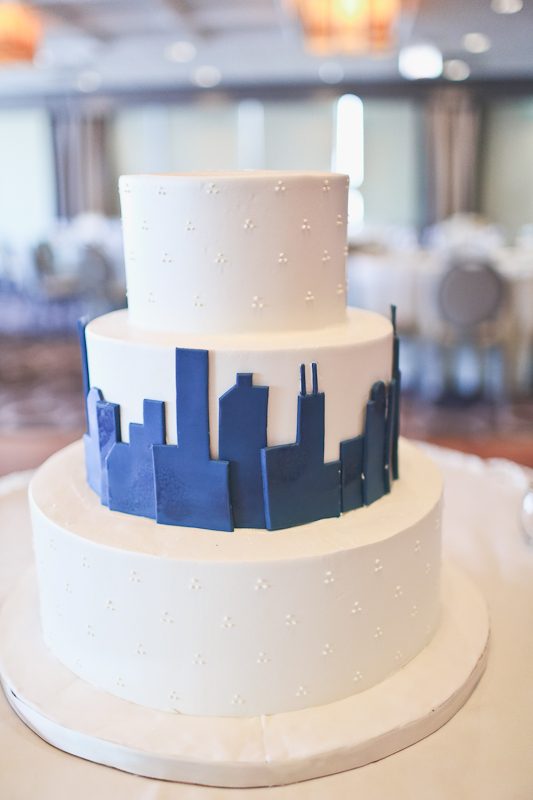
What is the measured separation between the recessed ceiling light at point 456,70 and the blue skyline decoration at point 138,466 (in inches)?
390

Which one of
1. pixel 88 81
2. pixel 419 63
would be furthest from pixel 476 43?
pixel 88 81

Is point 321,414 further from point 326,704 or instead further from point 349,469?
point 326,704

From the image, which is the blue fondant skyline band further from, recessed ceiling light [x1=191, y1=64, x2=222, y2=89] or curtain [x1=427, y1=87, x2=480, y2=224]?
curtain [x1=427, y1=87, x2=480, y2=224]

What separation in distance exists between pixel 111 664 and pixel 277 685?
1.15ft

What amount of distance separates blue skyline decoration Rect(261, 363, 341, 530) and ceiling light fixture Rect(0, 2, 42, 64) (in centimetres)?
593

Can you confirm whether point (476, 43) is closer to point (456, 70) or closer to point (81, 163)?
point (456, 70)

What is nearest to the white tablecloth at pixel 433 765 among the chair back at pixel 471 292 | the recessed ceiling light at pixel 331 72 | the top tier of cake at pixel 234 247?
the top tier of cake at pixel 234 247

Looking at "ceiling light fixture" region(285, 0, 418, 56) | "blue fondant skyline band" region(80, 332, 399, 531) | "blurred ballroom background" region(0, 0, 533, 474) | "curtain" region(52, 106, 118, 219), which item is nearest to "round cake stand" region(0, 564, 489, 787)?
"blue fondant skyline band" region(80, 332, 399, 531)

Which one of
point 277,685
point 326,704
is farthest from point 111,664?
point 326,704

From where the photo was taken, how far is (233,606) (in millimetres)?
1274

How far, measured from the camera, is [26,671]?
57.4 inches

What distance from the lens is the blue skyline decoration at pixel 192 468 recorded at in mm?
1327

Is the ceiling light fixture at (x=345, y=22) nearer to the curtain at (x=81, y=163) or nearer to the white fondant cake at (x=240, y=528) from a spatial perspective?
the white fondant cake at (x=240, y=528)

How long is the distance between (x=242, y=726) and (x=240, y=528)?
38cm
